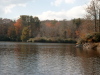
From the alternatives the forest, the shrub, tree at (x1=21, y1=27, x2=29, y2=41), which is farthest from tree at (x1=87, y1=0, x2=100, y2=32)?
tree at (x1=21, y1=27, x2=29, y2=41)

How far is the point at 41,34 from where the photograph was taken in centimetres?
9712

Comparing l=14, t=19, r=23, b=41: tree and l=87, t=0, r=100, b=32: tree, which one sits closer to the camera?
l=87, t=0, r=100, b=32: tree

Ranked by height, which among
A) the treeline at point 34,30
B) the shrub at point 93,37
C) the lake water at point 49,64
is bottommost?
the lake water at point 49,64

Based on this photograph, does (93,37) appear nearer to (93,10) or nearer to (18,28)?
(93,10)

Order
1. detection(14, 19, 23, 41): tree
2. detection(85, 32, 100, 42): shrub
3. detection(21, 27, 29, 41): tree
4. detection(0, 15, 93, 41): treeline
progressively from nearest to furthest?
1. detection(85, 32, 100, 42): shrub
2. detection(0, 15, 93, 41): treeline
3. detection(21, 27, 29, 41): tree
4. detection(14, 19, 23, 41): tree

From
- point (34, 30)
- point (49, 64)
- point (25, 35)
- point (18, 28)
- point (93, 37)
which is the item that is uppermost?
point (18, 28)

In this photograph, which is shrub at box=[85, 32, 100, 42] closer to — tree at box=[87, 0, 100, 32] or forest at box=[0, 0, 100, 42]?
tree at box=[87, 0, 100, 32]

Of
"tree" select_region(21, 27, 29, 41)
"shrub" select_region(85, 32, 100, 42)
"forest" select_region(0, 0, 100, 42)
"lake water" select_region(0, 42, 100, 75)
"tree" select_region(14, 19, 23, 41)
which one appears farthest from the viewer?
"tree" select_region(14, 19, 23, 41)

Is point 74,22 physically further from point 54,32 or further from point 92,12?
point 92,12

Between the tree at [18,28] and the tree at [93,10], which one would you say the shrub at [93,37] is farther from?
the tree at [18,28]

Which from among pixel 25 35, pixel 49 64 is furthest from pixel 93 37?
pixel 25 35

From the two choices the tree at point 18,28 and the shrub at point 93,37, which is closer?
the shrub at point 93,37

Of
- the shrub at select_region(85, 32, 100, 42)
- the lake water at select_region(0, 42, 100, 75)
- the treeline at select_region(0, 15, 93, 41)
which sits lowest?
the lake water at select_region(0, 42, 100, 75)

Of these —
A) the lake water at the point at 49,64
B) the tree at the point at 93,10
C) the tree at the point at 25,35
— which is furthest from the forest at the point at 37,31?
the lake water at the point at 49,64
